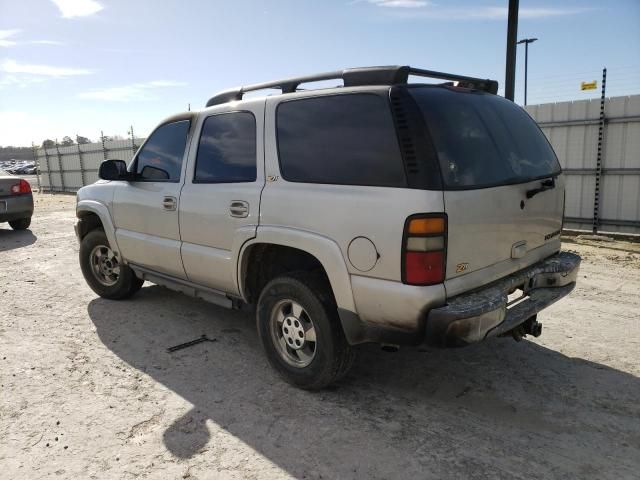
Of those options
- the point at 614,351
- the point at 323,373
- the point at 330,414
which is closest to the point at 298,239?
the point at 323,373

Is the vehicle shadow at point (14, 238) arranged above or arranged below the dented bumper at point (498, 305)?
below

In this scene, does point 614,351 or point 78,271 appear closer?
point 614,351

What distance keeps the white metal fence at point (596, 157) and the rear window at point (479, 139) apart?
639 cm

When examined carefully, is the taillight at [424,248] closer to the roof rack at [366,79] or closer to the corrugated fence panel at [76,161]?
the roof rack at [366,79]

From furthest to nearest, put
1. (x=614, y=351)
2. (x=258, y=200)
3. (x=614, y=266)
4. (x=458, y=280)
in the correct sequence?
1. (x=614, y=266)
2. (x=614, y=351)
3. (x=258, y=200)
4. (x=458, y=280)

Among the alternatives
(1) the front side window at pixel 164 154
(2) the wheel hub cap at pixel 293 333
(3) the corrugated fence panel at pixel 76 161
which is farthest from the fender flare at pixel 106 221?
(3) the corrugated fence panel at pixel 76 161

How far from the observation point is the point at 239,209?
3488 millimetres

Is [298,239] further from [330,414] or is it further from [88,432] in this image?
[88,432]

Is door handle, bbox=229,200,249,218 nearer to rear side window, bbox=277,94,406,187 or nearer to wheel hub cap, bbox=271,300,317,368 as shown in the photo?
rear side window, bbox=277,94,406,187

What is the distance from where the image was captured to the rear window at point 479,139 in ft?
8.90

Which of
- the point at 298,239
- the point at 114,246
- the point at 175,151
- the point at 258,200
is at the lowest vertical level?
the point at 114,246

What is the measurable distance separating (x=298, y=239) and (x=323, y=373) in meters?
0.89

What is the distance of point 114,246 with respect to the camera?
500cm

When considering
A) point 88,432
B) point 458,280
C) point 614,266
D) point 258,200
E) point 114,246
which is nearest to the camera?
point 458,280
